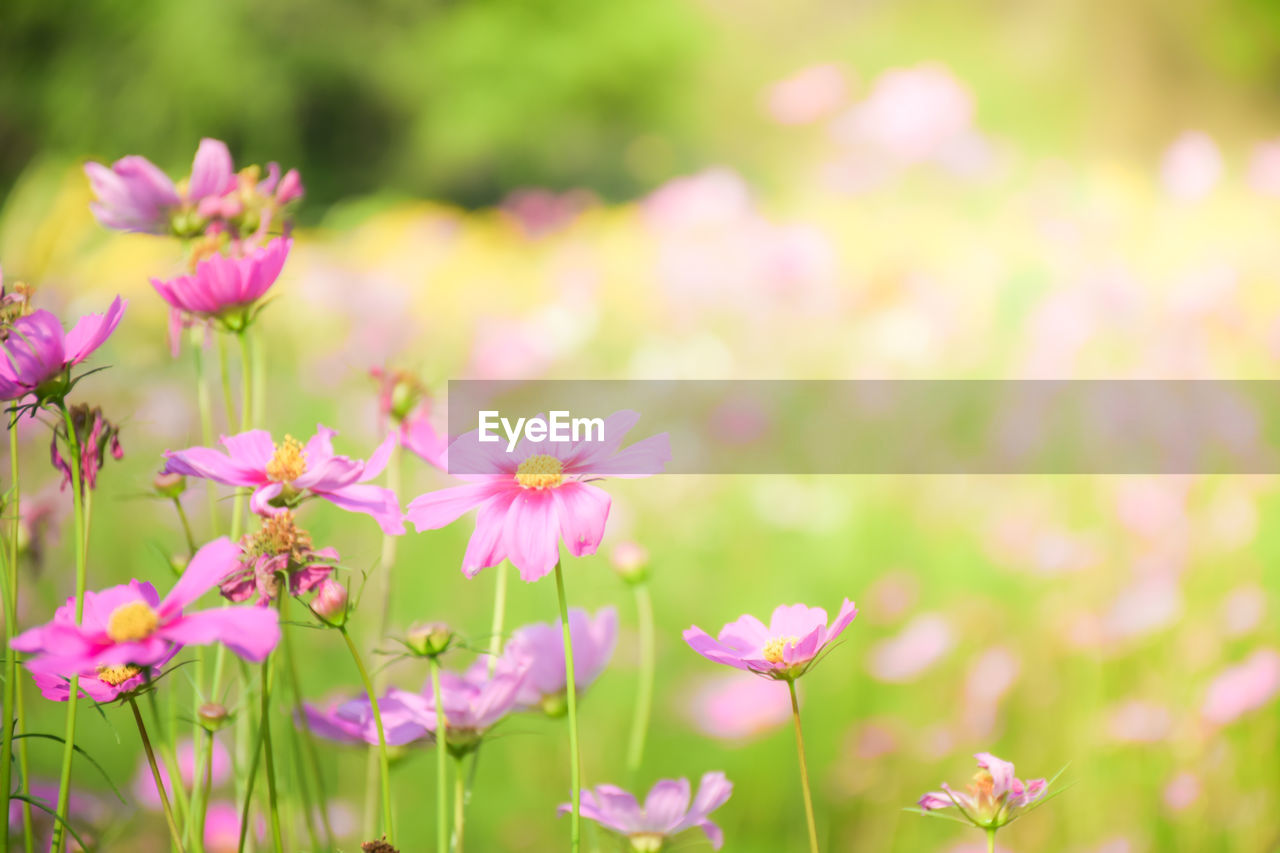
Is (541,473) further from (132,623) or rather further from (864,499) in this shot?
(864,499)

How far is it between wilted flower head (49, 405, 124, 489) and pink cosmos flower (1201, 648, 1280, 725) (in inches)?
31.1

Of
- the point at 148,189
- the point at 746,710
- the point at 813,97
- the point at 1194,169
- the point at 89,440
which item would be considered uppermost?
the point at 813,97

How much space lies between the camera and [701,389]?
4.83ft

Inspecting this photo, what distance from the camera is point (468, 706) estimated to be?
321mm

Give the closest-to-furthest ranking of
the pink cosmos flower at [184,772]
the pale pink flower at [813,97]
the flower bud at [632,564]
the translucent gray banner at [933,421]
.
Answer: the flower bud at [632,564]
the pink cosmos flower at [184,772]
the translucent gray banner at [933,421]
the pale pink flower at [813,97]

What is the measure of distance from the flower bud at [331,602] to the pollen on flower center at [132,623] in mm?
44

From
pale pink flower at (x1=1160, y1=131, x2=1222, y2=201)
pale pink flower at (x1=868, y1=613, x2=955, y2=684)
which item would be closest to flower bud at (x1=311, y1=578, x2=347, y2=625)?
pale pink flower at (x1=868, y1=613, x2=955, y2=684)

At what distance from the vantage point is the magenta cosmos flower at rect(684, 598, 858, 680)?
0.87 ft

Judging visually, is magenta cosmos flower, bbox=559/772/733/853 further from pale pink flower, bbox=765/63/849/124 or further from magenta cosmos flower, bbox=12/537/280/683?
pale pink flower, bbox=765/63/849/124

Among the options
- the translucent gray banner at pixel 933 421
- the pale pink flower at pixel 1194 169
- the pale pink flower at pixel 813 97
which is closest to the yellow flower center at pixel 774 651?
the translucent gray banner at pixel 933 421

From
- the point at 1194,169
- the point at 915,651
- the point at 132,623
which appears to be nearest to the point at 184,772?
the point at 132,623

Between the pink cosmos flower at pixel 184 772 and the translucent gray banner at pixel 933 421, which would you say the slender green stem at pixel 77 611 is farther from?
the translucent gray banner at pixel 933 421

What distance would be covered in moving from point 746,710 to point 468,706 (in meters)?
0.54

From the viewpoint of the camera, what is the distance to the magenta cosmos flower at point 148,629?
226 mm
